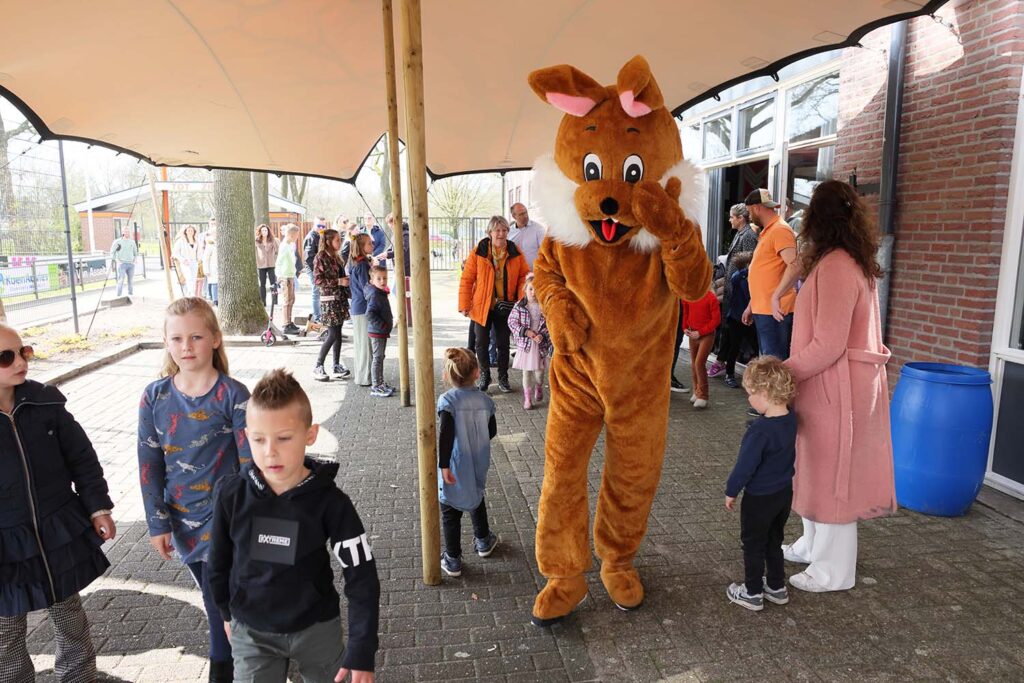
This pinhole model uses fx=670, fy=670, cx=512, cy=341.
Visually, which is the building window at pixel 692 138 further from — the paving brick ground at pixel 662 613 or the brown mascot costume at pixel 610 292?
the brown mascot costume at pixel 610 292

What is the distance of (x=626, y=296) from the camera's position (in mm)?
3309

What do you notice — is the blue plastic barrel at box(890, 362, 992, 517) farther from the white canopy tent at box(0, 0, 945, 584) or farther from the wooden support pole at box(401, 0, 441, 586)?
the wooden support pole at box(401, 0, 441, 586)

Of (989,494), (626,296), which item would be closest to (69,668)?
(626,296)

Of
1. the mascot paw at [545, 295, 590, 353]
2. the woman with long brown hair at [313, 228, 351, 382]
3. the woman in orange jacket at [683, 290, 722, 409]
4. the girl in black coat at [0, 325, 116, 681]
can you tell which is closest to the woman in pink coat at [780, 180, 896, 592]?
→ the mascot paw at [545, 295, 590, 353]

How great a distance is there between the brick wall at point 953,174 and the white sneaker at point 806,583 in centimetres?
264

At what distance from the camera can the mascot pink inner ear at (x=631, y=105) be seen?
10.2 ft

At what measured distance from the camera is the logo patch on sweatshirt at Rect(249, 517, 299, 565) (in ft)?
7.13

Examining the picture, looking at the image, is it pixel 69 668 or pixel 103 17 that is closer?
pixel 69 668

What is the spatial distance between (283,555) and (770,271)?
553cm

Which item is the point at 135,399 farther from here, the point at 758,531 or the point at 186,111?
the point at 758,531

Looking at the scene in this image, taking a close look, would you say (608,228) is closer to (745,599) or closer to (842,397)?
(842,397)

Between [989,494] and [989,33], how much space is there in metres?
3.46

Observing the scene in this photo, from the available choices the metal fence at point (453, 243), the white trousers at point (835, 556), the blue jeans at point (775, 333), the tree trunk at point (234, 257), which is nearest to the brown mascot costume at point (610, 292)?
the white trousers at point (835, 556)

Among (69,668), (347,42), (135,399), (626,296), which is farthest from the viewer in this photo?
(135,399)
